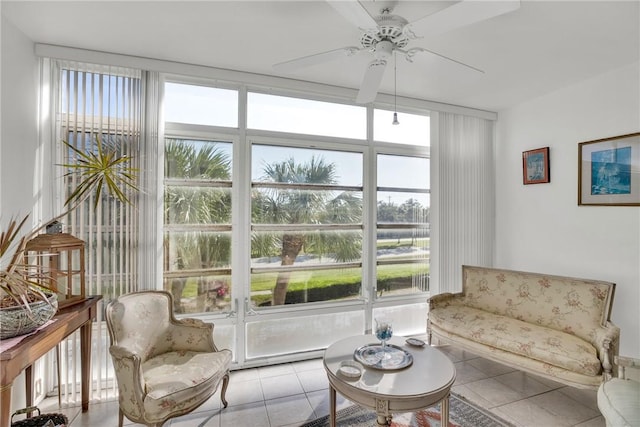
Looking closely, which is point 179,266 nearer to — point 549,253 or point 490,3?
point 490,3

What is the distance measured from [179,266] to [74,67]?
1822mm

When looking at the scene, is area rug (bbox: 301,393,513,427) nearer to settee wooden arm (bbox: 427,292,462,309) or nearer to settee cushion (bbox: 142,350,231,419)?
settee cushion (bbox: 142,350,231,419)

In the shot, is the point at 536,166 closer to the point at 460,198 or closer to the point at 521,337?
the point at 460,198

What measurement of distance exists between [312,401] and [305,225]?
1580 millimetres

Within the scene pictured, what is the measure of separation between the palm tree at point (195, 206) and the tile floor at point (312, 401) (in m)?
0.92

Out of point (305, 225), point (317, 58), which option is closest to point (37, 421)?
point (305, 225)

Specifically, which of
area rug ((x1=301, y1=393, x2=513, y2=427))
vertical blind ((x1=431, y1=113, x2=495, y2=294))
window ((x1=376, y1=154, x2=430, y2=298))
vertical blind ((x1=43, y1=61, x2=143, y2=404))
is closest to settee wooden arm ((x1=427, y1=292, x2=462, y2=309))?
vertical blind ((x1=431, y1=113, x2=495, y2=294))

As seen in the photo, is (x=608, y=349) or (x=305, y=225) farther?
(x=305, y=225)

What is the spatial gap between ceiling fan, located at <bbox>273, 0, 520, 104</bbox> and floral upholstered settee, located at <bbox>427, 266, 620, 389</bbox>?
90.3 inches

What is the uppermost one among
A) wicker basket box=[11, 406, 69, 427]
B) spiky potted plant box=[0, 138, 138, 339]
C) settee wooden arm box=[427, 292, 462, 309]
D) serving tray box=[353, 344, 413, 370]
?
spiky potted plant box=[0, 138, 138, 339]

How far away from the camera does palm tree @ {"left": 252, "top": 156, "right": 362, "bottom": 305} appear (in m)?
3.18

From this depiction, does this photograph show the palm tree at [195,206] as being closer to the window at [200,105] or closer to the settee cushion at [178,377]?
the window at [200,105]

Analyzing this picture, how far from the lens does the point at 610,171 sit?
2908 millimetres

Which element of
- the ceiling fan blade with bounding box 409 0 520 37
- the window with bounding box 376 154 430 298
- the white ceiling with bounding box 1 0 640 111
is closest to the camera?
the ceiling fan blade with bounding box 409 0 520 37
